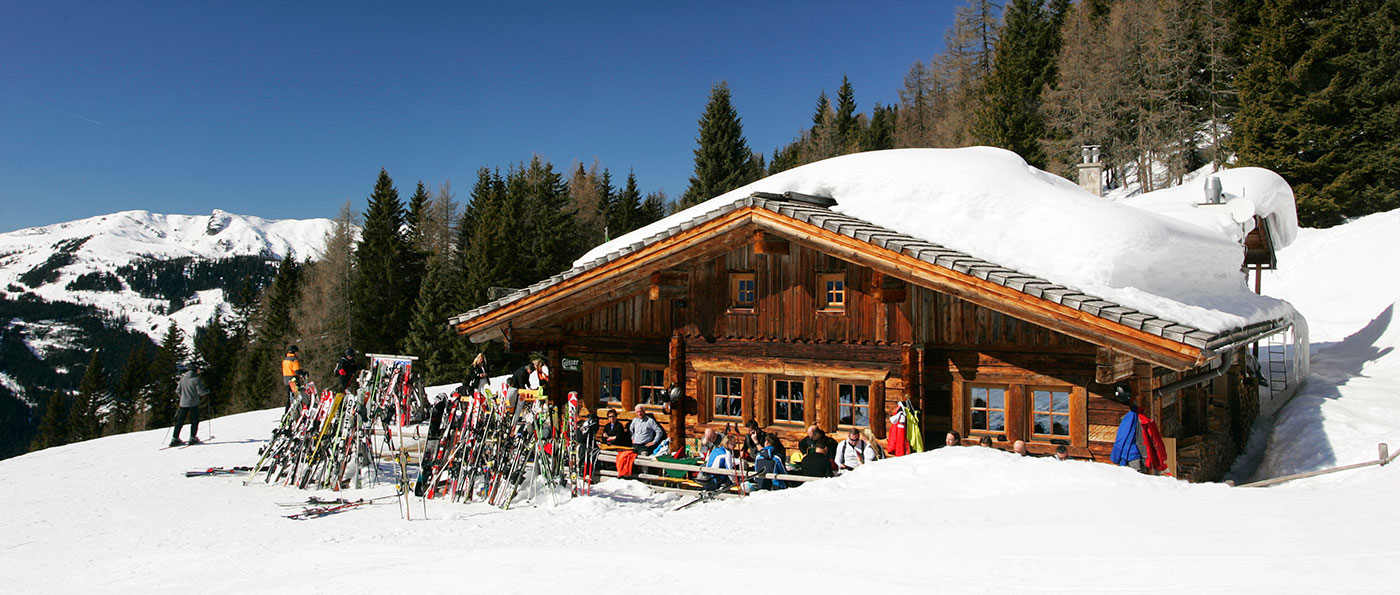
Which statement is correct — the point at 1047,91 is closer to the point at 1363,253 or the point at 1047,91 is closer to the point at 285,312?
the point at 1363,253

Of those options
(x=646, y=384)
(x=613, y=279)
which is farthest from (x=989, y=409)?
(x=613, y=279)

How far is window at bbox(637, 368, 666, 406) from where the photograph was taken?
15008 mm

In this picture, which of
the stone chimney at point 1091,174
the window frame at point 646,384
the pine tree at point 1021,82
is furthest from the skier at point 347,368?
the pine tree at point 1021,82

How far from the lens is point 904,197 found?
14727 mm

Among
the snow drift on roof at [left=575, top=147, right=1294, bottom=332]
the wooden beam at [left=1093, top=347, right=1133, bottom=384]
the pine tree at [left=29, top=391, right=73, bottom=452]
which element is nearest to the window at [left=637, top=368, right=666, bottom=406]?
the snow drift on roof at [left=575, top=147, right=1294, bottom=332]

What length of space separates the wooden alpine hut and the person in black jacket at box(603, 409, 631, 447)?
2.82ft

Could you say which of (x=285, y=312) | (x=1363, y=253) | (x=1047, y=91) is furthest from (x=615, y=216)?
(x=1363, y=253)

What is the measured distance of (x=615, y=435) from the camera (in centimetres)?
1420

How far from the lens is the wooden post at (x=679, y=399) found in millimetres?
14320

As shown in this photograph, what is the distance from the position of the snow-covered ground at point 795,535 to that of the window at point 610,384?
3.66 meters

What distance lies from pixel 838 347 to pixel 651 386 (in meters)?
3.95

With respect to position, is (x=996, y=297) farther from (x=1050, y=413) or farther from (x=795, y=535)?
(x=795, y=535)

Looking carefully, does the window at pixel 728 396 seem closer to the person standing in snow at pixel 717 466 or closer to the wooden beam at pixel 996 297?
the person standing in snow at pixel 717 466

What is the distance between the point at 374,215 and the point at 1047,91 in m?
44.0
